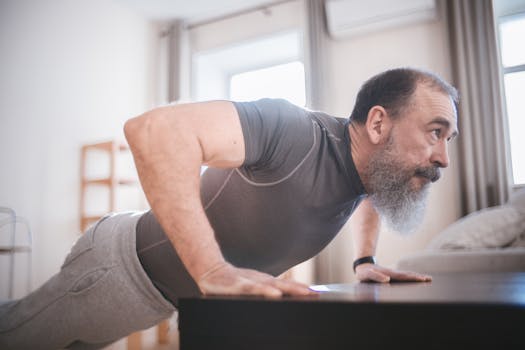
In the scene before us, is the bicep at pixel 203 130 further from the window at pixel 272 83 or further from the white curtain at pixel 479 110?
the window at pixel 272 83

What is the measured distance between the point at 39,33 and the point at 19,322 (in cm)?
305

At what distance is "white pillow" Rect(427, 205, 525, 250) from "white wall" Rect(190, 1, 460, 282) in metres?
1.01

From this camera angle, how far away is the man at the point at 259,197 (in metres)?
0.80

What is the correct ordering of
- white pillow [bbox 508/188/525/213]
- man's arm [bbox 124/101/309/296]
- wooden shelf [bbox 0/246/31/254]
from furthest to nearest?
wooden shelf [bbox 0/246/31/254]
white pillow [bbox 508/188/525/213]
man's arm [bbox 124/101/309/296]

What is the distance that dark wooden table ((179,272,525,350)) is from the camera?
0.34 m

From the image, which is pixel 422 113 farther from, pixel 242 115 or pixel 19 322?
pixel 19 322

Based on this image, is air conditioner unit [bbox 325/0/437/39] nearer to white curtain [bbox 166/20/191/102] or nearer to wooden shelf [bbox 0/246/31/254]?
white curtain [bbox 166/20/191/102]

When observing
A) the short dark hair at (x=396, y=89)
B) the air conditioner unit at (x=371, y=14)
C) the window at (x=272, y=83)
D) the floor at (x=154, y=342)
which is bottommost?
Result: the floor at (x=154, y=342)

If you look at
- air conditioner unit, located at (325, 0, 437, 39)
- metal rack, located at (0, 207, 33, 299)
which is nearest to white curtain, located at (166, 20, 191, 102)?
air conditioner unit, located at (325, 0, 437, 39)

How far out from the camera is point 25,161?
10.6ft

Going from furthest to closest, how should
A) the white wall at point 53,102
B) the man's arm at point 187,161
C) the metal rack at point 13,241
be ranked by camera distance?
the white wall at point 53,102 → the metal rack at point 13,241 → the man's arm at point 187,161

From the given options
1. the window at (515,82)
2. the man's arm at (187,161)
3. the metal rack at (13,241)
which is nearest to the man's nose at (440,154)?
the man's arm at (187,161)

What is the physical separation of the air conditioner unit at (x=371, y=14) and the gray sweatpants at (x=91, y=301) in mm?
3020

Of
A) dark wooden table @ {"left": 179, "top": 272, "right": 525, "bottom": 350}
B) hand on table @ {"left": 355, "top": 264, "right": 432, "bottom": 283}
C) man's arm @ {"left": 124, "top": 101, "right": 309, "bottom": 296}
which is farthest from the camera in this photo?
hand on table @ {"left": 355, "top": 264, "right": 432, "bottom": 283}
